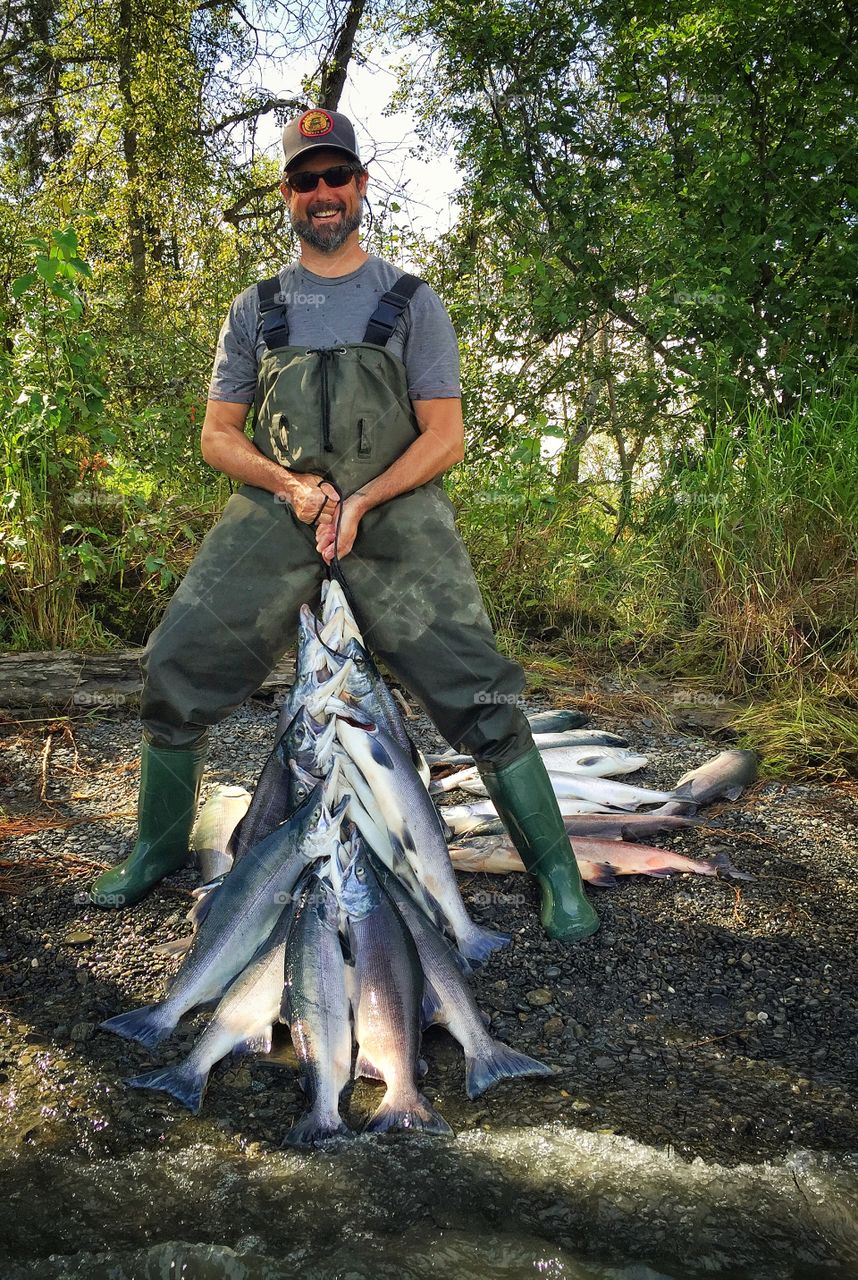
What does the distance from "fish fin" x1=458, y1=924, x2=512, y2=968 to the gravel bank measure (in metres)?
0.06

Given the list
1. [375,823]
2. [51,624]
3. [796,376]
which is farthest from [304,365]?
Result: [796,376]

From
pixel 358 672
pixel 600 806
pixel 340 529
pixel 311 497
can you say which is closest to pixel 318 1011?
pixel 358 672

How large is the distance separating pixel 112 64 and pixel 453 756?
11.1m

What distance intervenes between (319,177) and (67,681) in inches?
136

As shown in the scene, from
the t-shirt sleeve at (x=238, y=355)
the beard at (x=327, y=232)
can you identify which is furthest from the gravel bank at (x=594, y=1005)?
the beard at (x=327, y=232)

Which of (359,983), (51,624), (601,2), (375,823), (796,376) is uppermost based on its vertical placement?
(601,2)

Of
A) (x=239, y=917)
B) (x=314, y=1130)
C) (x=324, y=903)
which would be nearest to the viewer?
(x=314, y=1130)

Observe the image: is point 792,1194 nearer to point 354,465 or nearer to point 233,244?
point 354,465

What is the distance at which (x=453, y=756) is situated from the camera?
4.74 m

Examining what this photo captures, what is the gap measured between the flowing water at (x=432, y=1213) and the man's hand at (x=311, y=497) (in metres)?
1.84

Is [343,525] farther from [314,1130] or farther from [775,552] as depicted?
[775,552]

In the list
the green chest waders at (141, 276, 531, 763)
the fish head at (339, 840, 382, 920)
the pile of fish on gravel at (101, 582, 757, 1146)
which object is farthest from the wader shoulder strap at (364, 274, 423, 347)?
the fish head at (339, 840, 382, 920)

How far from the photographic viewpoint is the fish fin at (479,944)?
119 inches

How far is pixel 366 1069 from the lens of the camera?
8.09ft
